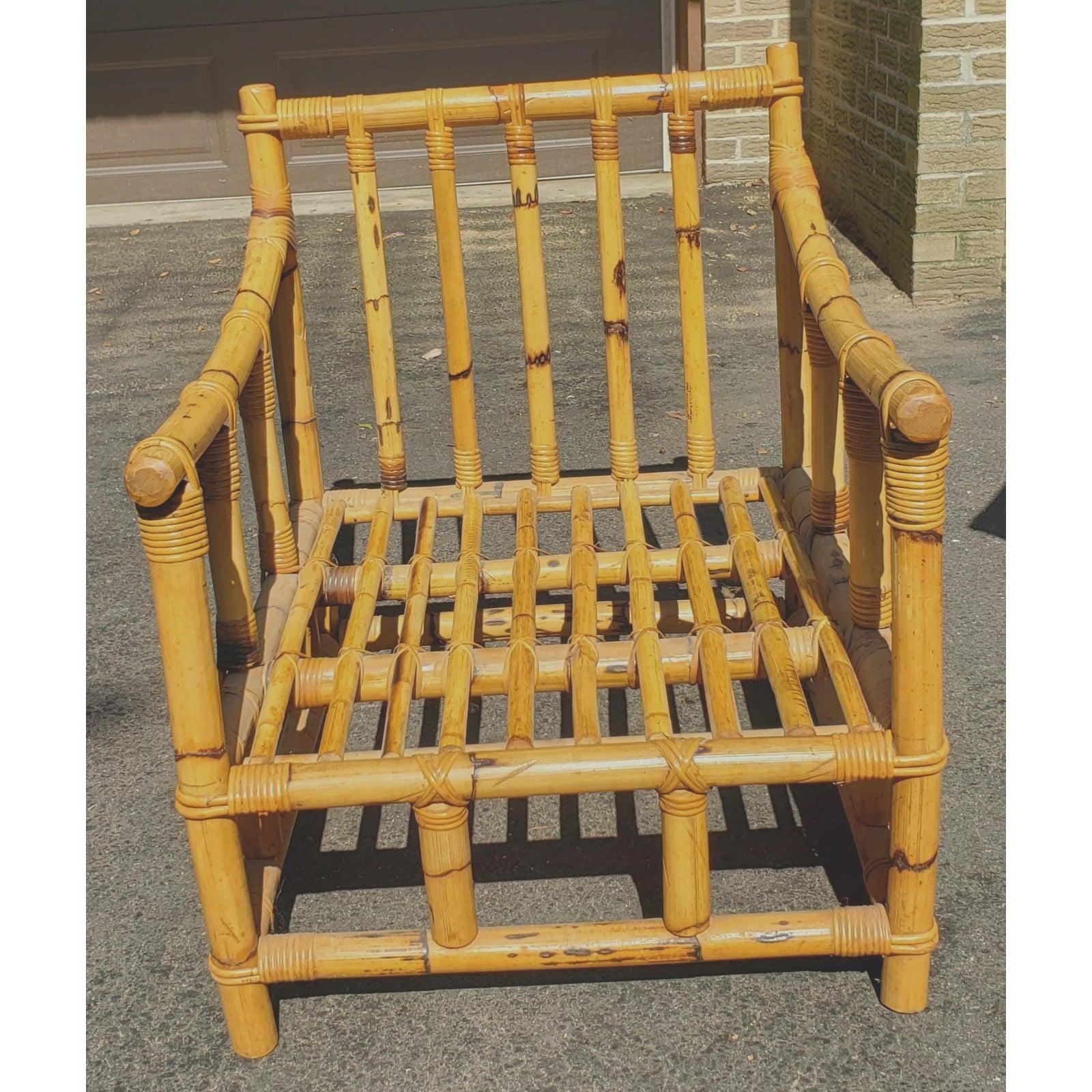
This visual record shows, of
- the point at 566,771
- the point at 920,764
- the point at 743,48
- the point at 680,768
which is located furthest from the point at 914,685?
the point at 743,48

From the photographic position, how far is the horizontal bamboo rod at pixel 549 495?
2246 millimetres

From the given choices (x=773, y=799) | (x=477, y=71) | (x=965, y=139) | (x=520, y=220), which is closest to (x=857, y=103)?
(x=965, y=139)

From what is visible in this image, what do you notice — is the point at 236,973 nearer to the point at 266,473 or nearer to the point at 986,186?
the point at 266,473

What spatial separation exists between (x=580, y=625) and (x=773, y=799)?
1.57 feet

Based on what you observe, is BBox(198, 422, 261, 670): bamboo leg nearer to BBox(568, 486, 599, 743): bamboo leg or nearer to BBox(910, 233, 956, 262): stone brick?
BBox(568, 486, 599, 743): bamboo leg

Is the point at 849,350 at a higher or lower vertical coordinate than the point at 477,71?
lower

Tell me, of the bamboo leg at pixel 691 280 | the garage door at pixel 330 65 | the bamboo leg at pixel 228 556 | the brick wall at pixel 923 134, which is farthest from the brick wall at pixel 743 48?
the bamboo leg at pixel 228 556

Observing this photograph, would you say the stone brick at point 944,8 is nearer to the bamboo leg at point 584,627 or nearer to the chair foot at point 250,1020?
the bamboo leg at point 584,627

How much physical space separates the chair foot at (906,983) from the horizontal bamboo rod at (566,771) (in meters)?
0.27

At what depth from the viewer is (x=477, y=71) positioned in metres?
5.95

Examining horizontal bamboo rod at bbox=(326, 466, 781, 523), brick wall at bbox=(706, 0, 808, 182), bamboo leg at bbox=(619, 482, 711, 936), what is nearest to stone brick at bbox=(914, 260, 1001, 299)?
brick wall at bbox=(706, 0, 808, 182)

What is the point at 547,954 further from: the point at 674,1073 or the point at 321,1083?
the point at 321,1083

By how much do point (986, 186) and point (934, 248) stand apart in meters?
0.25

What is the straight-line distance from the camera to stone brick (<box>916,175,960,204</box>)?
4.31 m
